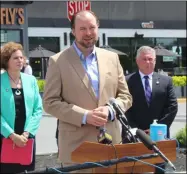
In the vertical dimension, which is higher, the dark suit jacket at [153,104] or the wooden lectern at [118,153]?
the wooden lectern at [118,153]

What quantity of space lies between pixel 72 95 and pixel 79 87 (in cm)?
8

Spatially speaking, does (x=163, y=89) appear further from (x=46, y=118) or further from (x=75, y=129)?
(x=46, y=118)

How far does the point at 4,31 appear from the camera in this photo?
1541cm

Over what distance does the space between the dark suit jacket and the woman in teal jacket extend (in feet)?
3.53

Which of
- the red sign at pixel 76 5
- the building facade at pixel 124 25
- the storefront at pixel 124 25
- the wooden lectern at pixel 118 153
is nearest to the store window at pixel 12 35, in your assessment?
the red sign at pixel 76 5

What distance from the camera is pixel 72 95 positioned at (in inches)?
126

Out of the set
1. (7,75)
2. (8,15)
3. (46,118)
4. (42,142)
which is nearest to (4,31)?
(8,15)

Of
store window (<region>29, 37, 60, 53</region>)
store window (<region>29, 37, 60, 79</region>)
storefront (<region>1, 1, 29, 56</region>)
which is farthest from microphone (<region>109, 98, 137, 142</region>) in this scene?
store window (<region>29, 37, 60, 53</region>)

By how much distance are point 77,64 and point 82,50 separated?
4.6 inches

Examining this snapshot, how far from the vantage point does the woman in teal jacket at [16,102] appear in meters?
4.70

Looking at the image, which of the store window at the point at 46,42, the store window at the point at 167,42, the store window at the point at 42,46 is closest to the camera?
the store window at the point at 42,46

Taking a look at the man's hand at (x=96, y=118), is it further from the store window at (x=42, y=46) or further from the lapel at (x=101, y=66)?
the store window at (x=42, y=46)

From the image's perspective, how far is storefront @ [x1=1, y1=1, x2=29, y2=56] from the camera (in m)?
15.1

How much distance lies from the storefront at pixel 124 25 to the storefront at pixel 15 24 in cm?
Result: 1192
